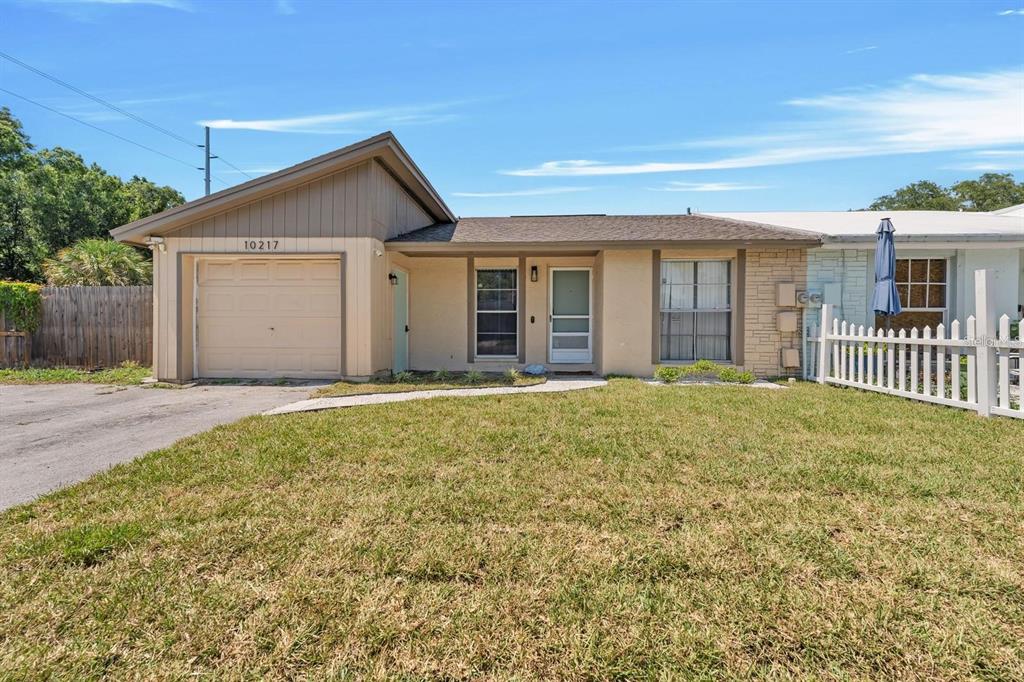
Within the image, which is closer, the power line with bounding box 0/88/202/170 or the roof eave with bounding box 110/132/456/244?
the roof eave with bounding box 110/132/456/244

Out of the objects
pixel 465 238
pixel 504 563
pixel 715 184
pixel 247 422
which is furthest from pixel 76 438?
pixel 715 184

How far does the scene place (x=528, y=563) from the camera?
2.45m

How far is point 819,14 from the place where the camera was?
24.8 ft

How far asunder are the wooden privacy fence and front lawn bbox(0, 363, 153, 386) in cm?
66

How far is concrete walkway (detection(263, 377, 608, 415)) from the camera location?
6.59 m

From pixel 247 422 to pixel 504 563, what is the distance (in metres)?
4.37

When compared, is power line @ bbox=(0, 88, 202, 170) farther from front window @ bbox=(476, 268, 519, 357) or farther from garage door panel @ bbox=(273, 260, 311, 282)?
front window @ bbox=(476, 268, 519, 357)

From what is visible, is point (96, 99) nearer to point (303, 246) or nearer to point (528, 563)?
point (303, 246)

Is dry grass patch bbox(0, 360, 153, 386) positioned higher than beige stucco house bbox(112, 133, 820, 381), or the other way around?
beige stucco house bbox(112, 133, 820, 381)

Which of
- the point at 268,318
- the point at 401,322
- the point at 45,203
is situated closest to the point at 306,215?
the point at 268,318

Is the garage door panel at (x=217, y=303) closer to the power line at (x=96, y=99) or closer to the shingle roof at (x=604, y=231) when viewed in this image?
the shingle roof at (x=604, y=231)

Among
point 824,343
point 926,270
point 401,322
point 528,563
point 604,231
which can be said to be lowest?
point 528,563

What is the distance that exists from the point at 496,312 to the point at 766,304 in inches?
231

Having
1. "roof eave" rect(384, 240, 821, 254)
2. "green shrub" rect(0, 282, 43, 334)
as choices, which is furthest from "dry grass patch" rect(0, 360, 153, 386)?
"roof eave" rect(384, 240, 821, 254)
